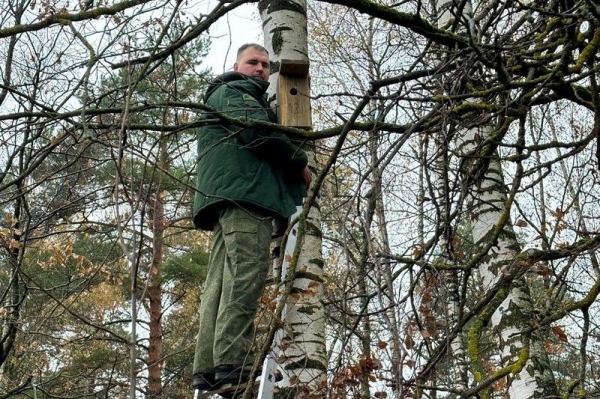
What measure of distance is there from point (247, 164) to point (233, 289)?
2.01ft

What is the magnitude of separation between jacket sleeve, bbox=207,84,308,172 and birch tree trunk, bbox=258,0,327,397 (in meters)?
0.24

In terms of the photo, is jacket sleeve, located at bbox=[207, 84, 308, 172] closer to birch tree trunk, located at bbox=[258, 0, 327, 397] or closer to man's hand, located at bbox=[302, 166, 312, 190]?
man's hand, located at bbox=[302, 166, 312, 190]

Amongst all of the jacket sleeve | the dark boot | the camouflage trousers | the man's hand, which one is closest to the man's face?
the jacket sleeve

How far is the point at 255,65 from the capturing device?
3.86 meters

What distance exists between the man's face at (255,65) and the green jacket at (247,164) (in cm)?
13

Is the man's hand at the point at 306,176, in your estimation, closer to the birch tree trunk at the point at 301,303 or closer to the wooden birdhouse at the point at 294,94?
the birch tree trunk at the point at 301,303

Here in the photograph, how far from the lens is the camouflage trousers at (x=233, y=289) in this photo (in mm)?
3250

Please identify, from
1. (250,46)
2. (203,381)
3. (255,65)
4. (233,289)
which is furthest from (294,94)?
(203,381)

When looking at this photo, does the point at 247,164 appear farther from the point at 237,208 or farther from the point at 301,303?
the point at 301,303

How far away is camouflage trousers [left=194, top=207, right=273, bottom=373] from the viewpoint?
128 inches

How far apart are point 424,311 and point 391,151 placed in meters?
0.80

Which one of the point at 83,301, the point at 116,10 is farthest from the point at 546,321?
the point at 83,301

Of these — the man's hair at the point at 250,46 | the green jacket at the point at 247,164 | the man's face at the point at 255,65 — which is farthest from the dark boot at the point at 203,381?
the man's hair at the point at 250,46

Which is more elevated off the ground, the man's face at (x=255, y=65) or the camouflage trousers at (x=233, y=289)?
the man's face at (x=255, y=65)
